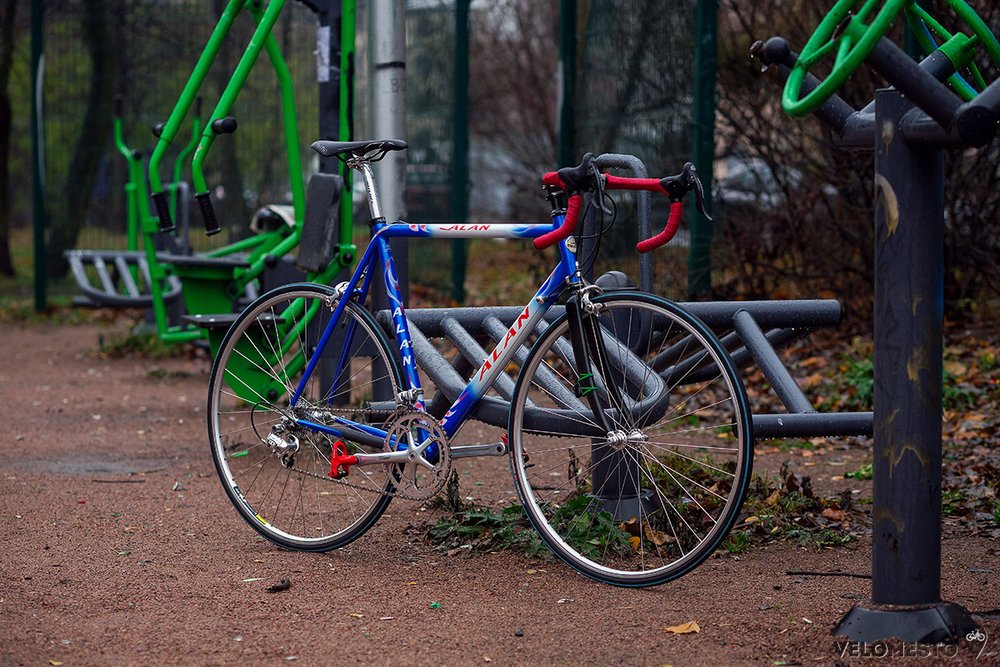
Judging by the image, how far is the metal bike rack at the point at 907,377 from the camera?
9.74 ft

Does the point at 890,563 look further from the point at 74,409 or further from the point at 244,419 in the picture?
the point at 74,409

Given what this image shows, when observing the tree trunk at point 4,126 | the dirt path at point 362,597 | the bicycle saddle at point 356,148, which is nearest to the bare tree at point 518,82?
the tree trunk at point 4,126

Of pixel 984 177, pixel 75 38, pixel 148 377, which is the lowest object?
pixel 148 377

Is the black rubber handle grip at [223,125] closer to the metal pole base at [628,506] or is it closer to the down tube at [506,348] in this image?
the down tube at [506,348]

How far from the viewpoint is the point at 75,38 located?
1177 centimetres

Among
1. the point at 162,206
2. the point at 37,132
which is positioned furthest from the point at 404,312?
the point at 37,132

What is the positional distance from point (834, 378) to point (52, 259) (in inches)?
317

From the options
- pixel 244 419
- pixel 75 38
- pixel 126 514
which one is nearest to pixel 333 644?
pixel 126 514

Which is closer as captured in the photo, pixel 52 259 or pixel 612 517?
pixel 612 517

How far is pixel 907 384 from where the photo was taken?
2.99m

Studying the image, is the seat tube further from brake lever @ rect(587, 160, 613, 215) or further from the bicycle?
brake lever @ rect(587, 160, 613, 215)

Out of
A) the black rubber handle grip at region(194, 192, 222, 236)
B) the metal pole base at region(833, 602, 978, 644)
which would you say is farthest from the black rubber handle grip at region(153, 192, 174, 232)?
the metal pole base at region(833, 602, 978, 644)

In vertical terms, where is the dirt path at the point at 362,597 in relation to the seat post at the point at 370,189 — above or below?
below

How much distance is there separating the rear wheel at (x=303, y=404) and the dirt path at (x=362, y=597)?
13 cm
